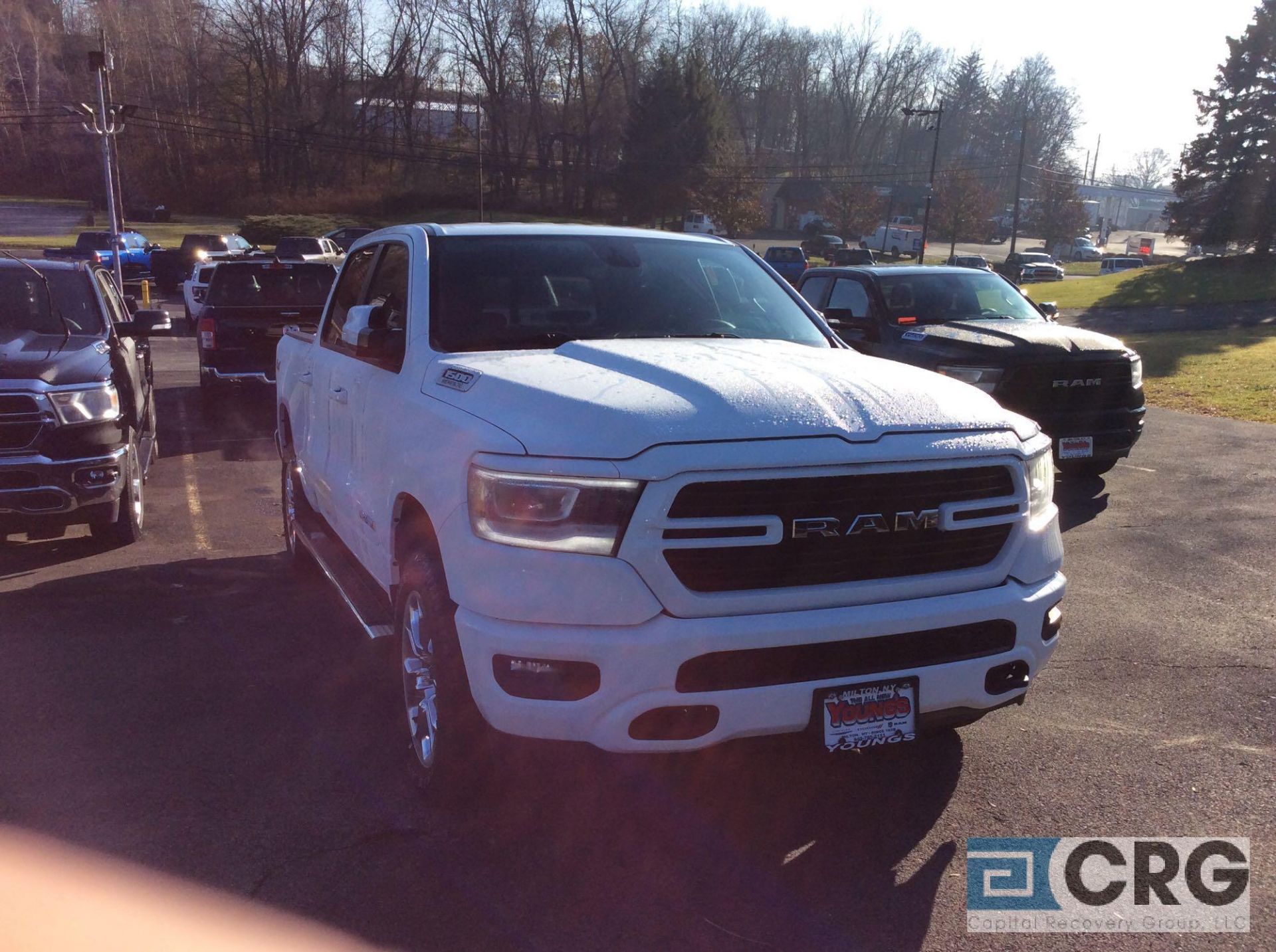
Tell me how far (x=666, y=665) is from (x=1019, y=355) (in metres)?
6.78

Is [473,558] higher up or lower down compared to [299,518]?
higher up

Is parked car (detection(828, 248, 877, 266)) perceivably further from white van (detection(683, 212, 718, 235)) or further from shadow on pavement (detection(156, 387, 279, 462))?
shadow on pavement (detection(156, 387, 279, 462))

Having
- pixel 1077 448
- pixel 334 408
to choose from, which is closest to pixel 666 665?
pixel 334 408

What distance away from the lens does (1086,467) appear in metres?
9.57

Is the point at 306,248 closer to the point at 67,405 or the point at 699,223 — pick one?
the point at 67,405

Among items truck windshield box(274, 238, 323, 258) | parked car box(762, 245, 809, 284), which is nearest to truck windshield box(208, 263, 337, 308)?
truck windshield box(274, 238, 323, 258)

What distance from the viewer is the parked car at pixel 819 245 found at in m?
66.0

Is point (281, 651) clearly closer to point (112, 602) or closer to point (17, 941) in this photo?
point (112, 602)

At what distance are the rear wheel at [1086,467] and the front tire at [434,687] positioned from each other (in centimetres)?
659

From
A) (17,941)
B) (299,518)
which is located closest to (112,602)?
(299,518)

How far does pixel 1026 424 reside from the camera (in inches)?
147

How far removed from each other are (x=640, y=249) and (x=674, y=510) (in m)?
2.28

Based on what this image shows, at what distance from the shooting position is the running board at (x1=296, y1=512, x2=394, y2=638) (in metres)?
4.27

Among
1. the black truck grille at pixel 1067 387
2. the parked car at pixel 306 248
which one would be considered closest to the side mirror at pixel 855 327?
the black truck grille at pixel 1067 387
